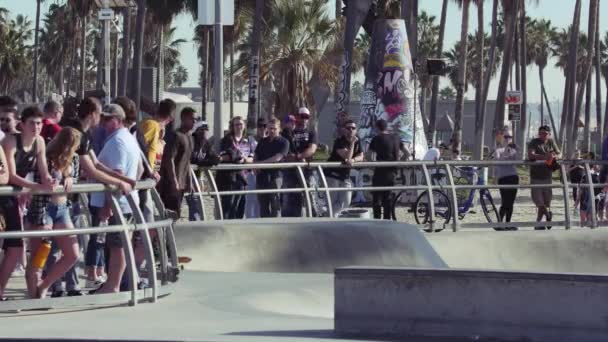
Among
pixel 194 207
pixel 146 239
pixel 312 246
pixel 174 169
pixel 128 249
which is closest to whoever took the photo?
pixel 128 249

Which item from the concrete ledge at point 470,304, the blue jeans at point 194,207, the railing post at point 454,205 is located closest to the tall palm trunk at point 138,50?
the railing post at point 454,205

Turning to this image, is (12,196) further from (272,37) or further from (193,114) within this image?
(272,37)

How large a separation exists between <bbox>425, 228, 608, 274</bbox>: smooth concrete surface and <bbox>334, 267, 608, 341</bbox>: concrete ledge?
8037 mm

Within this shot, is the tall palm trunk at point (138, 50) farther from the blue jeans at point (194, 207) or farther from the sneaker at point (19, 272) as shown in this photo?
the sneaker at point (19, 272)

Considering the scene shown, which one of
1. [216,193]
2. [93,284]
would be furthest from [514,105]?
[93,284]

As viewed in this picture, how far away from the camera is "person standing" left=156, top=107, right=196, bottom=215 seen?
1377 cm

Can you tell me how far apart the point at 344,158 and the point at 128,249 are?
351 inches

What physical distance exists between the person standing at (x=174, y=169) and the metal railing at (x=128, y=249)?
6.27 feet

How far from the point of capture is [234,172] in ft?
60.2

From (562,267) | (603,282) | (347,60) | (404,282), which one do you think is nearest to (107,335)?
(404,282)

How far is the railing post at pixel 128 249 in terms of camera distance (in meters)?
10.6

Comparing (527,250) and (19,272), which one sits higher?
(19,272)

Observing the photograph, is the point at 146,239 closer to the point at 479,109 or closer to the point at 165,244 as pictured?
the point at 165,244

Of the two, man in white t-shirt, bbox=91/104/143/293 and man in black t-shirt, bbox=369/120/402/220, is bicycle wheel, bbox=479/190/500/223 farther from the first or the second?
man in white t-shirt, bbox=91/104/143/293
